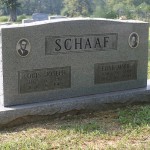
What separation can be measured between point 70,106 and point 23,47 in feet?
3.10

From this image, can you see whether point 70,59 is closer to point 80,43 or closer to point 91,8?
point 80,43

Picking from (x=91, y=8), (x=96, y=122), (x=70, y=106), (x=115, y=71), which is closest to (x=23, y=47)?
(x=70, y=106)

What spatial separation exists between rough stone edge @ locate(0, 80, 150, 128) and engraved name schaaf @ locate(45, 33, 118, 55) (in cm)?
63

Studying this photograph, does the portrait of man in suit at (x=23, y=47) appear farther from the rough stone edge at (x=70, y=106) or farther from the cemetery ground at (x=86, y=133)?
the cemetery ground at (x=86, y=133)

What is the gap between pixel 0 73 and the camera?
454 cm

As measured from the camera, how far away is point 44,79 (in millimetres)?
4684

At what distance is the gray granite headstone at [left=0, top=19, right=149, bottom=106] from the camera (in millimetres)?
4477

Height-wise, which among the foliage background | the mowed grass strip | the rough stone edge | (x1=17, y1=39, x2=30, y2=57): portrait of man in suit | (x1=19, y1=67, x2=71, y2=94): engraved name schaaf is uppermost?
the foliage background

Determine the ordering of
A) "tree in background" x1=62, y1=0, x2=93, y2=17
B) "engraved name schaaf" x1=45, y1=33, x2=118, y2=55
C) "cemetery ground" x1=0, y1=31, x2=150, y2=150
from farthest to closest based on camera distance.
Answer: "tree in background" x1=62, y1=0, x2=93, y2=17 → "engraved name schaaf" x1=45, y1=33, x2=118, y2=55 → "cemetery ground" x1=0, y1=31, x2=150, y2=150

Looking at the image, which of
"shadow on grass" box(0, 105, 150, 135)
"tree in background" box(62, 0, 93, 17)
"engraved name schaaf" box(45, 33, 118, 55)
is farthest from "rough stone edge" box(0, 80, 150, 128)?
"tree in background" box(62, 0, 93, 17)

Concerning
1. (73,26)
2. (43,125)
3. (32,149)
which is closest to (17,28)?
(73,26)

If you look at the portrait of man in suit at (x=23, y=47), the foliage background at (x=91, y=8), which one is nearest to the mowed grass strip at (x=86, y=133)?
the portrait of man in suit at (x=23, y=47)

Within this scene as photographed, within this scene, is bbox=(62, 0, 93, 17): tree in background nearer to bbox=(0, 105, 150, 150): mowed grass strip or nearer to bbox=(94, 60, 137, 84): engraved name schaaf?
bbox=(94, 60, 137, 84): engraved name schaaf

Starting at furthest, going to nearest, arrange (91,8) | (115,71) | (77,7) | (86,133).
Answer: (91,8), (77,7), (115,71), (86,133)
